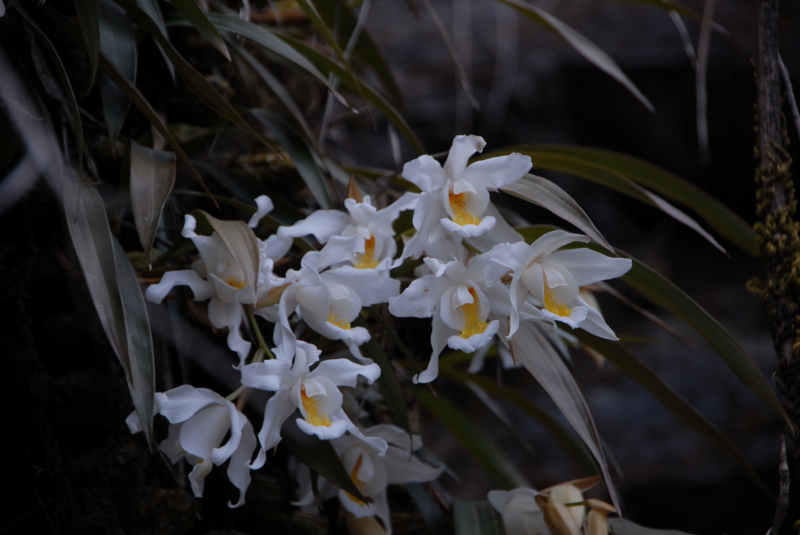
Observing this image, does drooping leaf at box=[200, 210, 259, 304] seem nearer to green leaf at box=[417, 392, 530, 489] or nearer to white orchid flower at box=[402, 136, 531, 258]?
white orchid flower at box=[402, 136, 531, 258]

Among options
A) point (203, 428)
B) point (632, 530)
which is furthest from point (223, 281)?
point (632, 530)

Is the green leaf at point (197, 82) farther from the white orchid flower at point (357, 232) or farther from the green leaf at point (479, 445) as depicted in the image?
the green leaf at point (479, 445)

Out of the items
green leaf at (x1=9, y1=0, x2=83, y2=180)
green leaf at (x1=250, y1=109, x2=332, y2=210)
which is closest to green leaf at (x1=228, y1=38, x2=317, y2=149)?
green leaf at (x1=250, y1=109, x2=332, y2=210)

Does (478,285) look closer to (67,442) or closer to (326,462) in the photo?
(326,462)

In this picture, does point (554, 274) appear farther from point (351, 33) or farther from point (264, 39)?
point (351, 33)

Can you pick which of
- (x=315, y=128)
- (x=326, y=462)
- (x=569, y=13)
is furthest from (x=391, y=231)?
(x=569, y=13)

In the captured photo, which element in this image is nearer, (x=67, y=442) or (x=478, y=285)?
(x=478, y=285)
